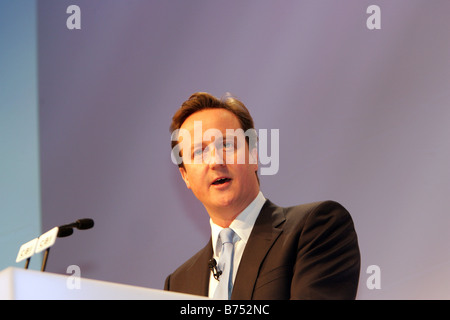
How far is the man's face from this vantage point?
2.44 m

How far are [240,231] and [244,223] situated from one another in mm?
43

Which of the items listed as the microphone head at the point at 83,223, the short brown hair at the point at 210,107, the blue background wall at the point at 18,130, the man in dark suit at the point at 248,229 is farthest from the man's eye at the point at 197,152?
the blue background wall at the point at 18,130

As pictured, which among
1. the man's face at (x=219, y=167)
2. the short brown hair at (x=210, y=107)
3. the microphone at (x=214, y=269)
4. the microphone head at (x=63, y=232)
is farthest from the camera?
the short brown hair at (x=210, y=107)

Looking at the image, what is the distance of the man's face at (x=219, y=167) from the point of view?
2436 millimetres

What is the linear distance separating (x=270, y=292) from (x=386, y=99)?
1.20 m

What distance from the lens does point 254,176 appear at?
2.54m

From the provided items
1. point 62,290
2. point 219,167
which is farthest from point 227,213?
point 62,290

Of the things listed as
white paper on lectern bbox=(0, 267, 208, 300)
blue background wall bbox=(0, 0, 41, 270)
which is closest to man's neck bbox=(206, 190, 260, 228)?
white paper on lectern bbox=(0, 267, 208, 300)

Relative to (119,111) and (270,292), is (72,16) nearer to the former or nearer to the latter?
(119,111)

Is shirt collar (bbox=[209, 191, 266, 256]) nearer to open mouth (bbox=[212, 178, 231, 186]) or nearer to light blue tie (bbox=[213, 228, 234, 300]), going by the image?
light blue tie (bbox=[213, 228, 234, 300])

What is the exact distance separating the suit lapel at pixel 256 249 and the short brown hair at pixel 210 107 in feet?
1.48

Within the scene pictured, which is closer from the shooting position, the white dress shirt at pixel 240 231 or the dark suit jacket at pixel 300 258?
the dark suit jacket at pixel 300 258

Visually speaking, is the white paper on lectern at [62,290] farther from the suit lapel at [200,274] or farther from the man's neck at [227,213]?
the man's neck at [227,213]
